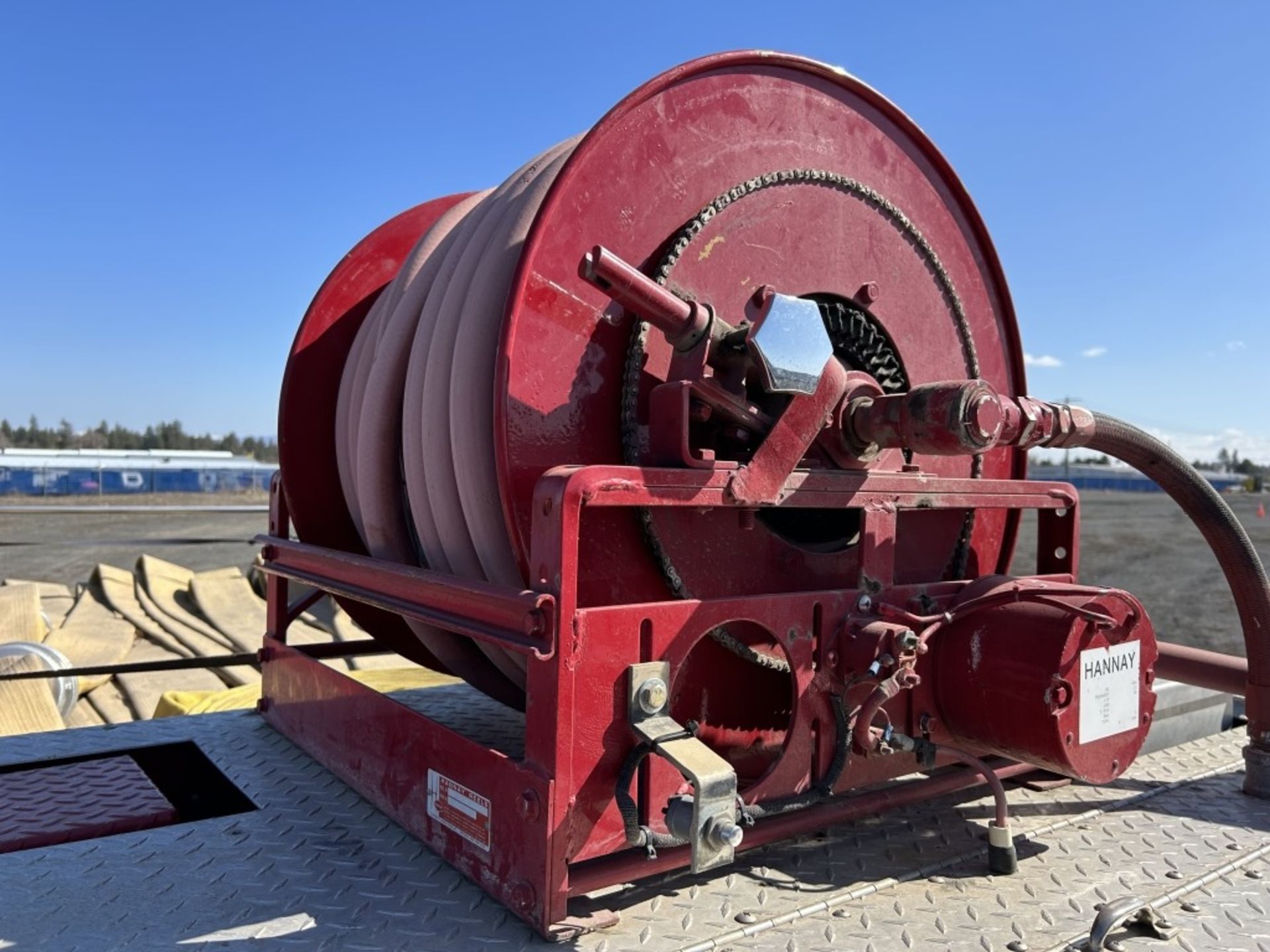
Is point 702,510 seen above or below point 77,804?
above

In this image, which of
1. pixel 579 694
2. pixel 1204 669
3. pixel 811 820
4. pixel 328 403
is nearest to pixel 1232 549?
pixel 1204 669

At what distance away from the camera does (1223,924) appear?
2.06 metres

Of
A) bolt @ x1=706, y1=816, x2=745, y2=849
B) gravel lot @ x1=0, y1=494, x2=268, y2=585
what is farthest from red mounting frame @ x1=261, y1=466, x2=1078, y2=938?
gravel lot @ x1=0, y1=494, x2=268, y2=585

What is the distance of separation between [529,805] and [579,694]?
9.4 inches

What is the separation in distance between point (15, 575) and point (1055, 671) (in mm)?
15899

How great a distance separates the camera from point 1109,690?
2.40 meters

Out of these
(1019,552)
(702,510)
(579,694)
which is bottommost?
(1019,552)

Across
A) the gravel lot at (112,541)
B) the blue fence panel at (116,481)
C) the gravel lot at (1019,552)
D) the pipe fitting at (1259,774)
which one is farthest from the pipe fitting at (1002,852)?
the blue fence panel at (116,481)

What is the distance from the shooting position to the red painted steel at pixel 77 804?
2.50 meters

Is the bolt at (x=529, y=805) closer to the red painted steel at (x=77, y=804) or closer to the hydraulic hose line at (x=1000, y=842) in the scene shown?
the hydraulic hose line at (x=1000, y=842)

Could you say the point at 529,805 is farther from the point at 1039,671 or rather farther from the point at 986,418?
the point at 986,418

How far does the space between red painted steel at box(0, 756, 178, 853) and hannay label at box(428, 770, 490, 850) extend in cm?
90

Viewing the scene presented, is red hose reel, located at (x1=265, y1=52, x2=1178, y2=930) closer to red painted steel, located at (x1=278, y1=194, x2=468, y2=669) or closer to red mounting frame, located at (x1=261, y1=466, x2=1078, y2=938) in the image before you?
red mounting frame, located at (x1=261, y1=466, x2=1078, y2=938)

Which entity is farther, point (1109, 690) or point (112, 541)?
point (112, 541)
